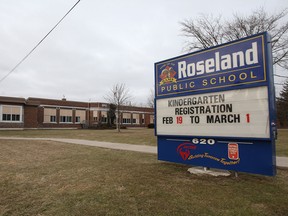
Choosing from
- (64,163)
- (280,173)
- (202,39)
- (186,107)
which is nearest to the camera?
(280,173)

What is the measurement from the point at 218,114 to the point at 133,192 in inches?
131

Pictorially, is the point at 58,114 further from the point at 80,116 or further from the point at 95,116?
the point at 95,116

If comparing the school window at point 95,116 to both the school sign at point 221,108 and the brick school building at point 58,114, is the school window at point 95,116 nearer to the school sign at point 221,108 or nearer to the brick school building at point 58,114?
the brick school building at point 58,114

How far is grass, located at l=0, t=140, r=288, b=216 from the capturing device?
419cm

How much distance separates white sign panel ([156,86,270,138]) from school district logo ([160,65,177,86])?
64 cm

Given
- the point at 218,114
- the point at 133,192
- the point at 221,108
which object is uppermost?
the point at 221,108

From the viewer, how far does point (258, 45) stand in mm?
6000

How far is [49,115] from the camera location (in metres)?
48.0

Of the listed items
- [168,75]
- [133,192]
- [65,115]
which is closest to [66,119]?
[65,115]

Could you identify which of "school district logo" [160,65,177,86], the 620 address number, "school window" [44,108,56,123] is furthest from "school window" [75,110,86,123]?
the 620 address number

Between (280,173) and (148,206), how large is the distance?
16.2 feet

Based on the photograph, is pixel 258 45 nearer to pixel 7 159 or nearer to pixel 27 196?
pixel 27 196

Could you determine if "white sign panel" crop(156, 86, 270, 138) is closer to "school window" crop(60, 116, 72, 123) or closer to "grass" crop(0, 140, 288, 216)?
"grass" crop(0, 140, 288, 216)

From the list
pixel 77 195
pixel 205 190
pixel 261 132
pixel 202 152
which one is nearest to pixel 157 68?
pixel 202 152
